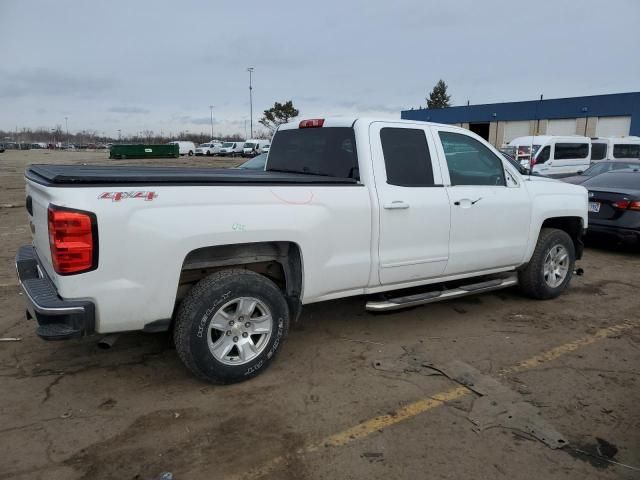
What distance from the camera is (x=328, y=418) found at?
3312 millimetres

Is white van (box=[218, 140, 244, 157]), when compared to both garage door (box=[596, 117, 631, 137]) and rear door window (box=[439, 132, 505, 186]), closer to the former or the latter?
garage door (box=[596, 117, 631, 137])

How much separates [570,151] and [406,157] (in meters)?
18.8

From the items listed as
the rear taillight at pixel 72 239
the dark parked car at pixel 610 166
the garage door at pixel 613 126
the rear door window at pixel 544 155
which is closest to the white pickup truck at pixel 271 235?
the rear taillight at pixel 72 239

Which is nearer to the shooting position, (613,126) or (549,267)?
(549,267)

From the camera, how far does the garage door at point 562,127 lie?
40.7m

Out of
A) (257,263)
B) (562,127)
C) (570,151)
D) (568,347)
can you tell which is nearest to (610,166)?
(570,151)

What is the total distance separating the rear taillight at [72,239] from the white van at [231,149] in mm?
56131

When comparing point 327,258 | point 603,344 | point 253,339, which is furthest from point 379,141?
point 603,344

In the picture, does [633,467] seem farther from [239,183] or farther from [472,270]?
[239,183]

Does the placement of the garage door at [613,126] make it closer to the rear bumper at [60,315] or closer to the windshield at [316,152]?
the windshield at [316,152]

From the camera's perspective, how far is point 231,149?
2290 inches

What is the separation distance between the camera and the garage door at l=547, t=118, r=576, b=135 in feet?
133

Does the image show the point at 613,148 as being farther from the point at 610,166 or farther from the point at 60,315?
the point at 60,315

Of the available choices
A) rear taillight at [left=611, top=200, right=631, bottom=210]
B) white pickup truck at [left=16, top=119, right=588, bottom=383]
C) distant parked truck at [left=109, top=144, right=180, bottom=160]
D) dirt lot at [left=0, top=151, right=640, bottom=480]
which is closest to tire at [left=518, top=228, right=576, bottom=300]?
white pickup truck at [left=16, top=119, right=588, bottom=383]
